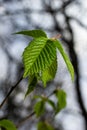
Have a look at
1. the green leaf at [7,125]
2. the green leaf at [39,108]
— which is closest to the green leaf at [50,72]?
the green leaf at [7,125]

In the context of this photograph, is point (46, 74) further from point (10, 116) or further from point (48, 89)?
point (48, 89)

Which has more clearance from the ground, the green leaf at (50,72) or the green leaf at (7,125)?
the green leaf at (50,72)

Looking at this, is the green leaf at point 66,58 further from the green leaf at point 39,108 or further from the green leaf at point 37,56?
the green leaf at point 39,108

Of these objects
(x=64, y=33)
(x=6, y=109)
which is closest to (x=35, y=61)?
(x=6, y=109)

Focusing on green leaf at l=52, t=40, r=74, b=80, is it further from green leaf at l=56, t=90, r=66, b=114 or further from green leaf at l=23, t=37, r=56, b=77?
green leaf at l=56, t=90, r=66, b=114

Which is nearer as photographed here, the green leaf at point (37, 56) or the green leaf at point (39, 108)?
the green leaf at point (37, 56)

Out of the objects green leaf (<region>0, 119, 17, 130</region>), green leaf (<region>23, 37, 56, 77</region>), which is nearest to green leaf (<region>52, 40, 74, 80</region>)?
green leaf (<region>23, 37, 56, 77</region>)

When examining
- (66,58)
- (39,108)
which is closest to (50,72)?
(66,58)

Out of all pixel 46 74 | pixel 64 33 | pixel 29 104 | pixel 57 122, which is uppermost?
pixel 46 74

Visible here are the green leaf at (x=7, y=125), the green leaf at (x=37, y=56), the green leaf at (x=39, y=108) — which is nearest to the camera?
the green leaf at (x=37, y=56)
